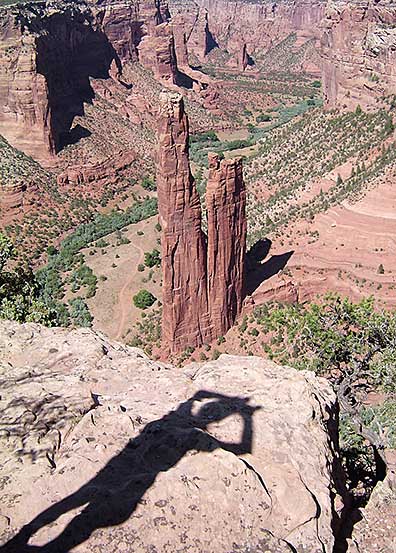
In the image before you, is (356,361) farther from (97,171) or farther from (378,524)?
(97,171)

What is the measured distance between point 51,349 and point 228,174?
2282 centimetres

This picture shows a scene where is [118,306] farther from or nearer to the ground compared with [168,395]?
nearer to the ground

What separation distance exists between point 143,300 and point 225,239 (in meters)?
12.5

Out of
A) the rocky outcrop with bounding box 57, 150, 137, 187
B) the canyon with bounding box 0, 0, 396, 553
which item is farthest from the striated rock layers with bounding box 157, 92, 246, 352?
the rocky outcrop with bounding box 57, 150, 137, 187

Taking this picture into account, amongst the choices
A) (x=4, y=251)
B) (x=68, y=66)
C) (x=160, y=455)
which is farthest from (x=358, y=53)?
(x=160, y=455)

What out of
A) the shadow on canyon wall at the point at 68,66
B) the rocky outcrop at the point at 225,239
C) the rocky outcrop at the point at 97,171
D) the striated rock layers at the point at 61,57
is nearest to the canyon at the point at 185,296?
the rocky outcrop at the point at 225,239

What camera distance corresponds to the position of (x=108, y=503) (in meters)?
8.78

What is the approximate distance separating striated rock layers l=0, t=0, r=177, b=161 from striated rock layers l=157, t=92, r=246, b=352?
42.5 meters

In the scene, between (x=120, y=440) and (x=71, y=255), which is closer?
(x=120, y=440)

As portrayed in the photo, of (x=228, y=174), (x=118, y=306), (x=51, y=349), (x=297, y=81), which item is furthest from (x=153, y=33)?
(x=51, y=349)

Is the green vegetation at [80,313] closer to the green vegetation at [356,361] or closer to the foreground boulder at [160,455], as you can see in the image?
the green vegetation at [356,361]

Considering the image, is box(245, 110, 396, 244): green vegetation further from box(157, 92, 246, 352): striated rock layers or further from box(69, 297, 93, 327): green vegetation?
box(69, 297, 93, 327): green vegetation

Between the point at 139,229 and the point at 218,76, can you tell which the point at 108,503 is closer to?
the point at 139,229

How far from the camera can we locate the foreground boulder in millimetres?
8547
